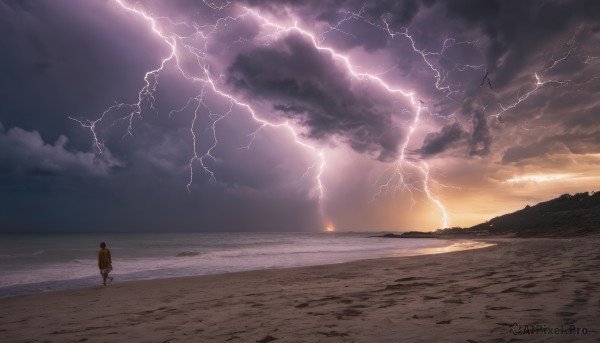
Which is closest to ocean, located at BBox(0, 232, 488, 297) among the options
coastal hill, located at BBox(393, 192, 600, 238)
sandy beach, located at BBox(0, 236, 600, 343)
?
sandy beach, located at BBox(0, 236, 600, 343)

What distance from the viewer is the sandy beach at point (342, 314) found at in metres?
3.53

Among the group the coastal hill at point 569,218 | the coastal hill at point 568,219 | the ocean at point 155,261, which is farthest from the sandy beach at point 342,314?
the coastal hill at point 569,218

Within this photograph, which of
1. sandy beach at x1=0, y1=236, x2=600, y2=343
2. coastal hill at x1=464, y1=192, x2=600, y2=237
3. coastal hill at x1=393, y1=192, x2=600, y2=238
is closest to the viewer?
sandy beach at x1=0, y1=236, x2=600, y2=343

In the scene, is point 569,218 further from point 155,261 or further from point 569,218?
point 155,261

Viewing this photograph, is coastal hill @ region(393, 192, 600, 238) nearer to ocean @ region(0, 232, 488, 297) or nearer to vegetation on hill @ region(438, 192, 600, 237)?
vegetation on hill @ region(438, 192, 600, 237)

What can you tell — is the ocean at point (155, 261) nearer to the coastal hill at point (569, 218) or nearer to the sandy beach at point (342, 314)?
the sandy beach at point (342, 314)

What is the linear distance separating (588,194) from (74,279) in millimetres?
67763

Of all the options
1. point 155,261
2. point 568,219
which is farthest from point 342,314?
point 568,219

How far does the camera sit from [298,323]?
14.5 ft

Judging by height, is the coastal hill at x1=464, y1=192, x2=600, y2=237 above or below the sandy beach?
above

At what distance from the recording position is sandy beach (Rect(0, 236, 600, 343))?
3525 mm

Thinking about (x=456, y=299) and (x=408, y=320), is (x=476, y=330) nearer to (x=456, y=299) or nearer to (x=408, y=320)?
(x=408, y=320)

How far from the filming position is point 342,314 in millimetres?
4711

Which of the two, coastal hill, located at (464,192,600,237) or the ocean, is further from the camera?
coastal hill, located at (464,192,600,237)
